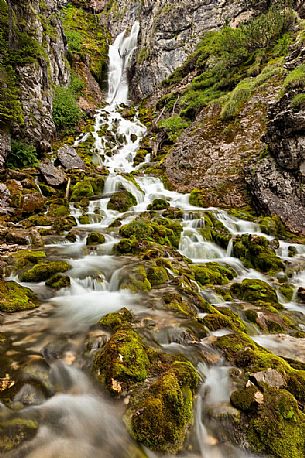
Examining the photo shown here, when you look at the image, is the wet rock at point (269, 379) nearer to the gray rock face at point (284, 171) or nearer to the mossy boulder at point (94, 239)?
the mossy boulder at point (94, 239)

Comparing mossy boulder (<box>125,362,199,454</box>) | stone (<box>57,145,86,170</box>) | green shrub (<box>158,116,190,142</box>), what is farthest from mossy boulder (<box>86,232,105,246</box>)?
green shrub (<box>158,116,190,142</box>)

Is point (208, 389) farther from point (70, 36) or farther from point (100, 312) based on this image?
point (70, 36)

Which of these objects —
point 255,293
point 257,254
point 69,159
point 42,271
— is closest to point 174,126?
point 69,159

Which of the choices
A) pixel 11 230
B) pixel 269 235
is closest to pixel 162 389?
pixel 11 230

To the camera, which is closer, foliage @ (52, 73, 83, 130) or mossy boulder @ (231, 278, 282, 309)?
mossy boulder @ (231, 278, 282, 309)

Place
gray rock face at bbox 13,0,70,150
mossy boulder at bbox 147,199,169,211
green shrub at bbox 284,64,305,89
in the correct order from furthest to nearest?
gray rock face at bbox 13,0,70,150 < mossy boulder at bbox 147,199,169,211 < green shrub at bbox 284,64,305,89

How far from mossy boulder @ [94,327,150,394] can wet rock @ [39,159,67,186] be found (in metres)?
13.5

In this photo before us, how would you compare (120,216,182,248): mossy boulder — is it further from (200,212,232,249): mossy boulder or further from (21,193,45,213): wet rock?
(21,193,45,213): wet rock

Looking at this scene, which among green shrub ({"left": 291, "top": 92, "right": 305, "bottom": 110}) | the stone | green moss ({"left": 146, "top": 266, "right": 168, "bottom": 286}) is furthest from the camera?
the stone

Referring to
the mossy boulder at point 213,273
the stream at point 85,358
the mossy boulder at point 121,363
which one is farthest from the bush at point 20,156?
the mossy boulder at point 121,363

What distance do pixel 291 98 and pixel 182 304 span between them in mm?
12575

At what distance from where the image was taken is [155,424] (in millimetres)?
2584

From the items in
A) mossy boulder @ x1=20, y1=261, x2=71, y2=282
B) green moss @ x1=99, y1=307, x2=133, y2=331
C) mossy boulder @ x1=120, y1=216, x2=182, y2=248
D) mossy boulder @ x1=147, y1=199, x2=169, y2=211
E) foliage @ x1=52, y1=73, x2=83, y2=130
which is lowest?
green moss @ x1=99, y1=307, x2=133, y2=331

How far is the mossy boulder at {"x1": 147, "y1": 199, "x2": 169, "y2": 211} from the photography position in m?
14.6
